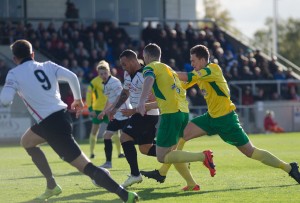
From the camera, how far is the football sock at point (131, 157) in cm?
1290

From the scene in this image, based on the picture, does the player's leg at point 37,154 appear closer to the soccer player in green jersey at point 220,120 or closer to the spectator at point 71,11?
the soccer player in green jersey at point 220,120

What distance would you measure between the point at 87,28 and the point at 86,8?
12.4 ft

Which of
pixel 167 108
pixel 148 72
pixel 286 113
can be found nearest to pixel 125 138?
pixel 167 108

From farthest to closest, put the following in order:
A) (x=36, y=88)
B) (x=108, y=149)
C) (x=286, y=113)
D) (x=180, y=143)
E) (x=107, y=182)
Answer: (x=286, y=113) → (x=108, y=149) → (x=180, y=143) → (x=36, y=88) → (x=107, y=182)

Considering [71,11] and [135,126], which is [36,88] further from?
[71,11]

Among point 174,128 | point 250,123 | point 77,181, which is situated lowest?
point 250,123

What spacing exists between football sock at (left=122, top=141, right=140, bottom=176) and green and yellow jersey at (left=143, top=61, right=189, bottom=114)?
1.06m

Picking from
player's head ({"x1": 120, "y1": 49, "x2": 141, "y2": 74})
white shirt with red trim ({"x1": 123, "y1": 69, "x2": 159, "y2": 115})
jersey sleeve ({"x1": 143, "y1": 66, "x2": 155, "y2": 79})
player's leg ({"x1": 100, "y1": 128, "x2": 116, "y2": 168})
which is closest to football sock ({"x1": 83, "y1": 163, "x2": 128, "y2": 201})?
jersey sleeve ({"x1": 143, "y1": 66, "x2": 155, "y2": 79})

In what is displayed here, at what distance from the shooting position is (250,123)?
35.4 m

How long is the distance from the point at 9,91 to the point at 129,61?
305 centimetres

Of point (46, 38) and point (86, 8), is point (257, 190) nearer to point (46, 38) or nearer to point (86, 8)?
point (46, 38)

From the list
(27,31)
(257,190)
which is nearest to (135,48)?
(27,31)

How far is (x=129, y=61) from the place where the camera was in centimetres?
1322

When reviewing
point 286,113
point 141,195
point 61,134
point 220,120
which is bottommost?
point 286,113
